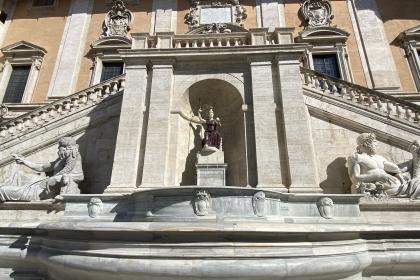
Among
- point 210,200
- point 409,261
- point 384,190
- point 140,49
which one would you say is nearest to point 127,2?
point 140,49

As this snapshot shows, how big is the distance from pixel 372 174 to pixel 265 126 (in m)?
3.05

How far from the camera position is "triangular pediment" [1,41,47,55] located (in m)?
16.2

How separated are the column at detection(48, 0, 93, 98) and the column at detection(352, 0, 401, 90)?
48.6 feet

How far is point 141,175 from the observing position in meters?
8.57

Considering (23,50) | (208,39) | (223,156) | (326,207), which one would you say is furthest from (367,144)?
(23,50)

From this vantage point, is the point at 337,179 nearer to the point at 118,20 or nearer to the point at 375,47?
the point at 375,47

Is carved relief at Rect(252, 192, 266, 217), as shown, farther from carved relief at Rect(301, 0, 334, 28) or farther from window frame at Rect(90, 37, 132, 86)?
carved relief at Rect(301, 0, 334, 28)

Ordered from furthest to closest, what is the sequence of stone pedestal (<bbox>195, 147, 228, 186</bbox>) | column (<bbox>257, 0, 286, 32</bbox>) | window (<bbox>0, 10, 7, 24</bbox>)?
window (<bbox>0, 10, 7, 24</bbox>), column (<bbox>257, 0, 286, 32</bbox>), stone pedestal (<bbox>195, 147, 228, 186</bbox>)

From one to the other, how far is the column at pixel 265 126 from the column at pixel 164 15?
8.42 m

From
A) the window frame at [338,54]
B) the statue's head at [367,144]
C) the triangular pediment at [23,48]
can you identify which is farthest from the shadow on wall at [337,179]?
the triangular pediment at [23,48]

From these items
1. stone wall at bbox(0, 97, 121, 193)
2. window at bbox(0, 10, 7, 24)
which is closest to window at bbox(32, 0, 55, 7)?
window at bbox(0, 10, 7, 24)

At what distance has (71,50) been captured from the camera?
16219 mm

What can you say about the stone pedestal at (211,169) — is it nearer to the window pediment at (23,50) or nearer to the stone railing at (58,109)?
the stone railing at (58,109)

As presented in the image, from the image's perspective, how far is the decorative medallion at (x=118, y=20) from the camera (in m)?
16.6
